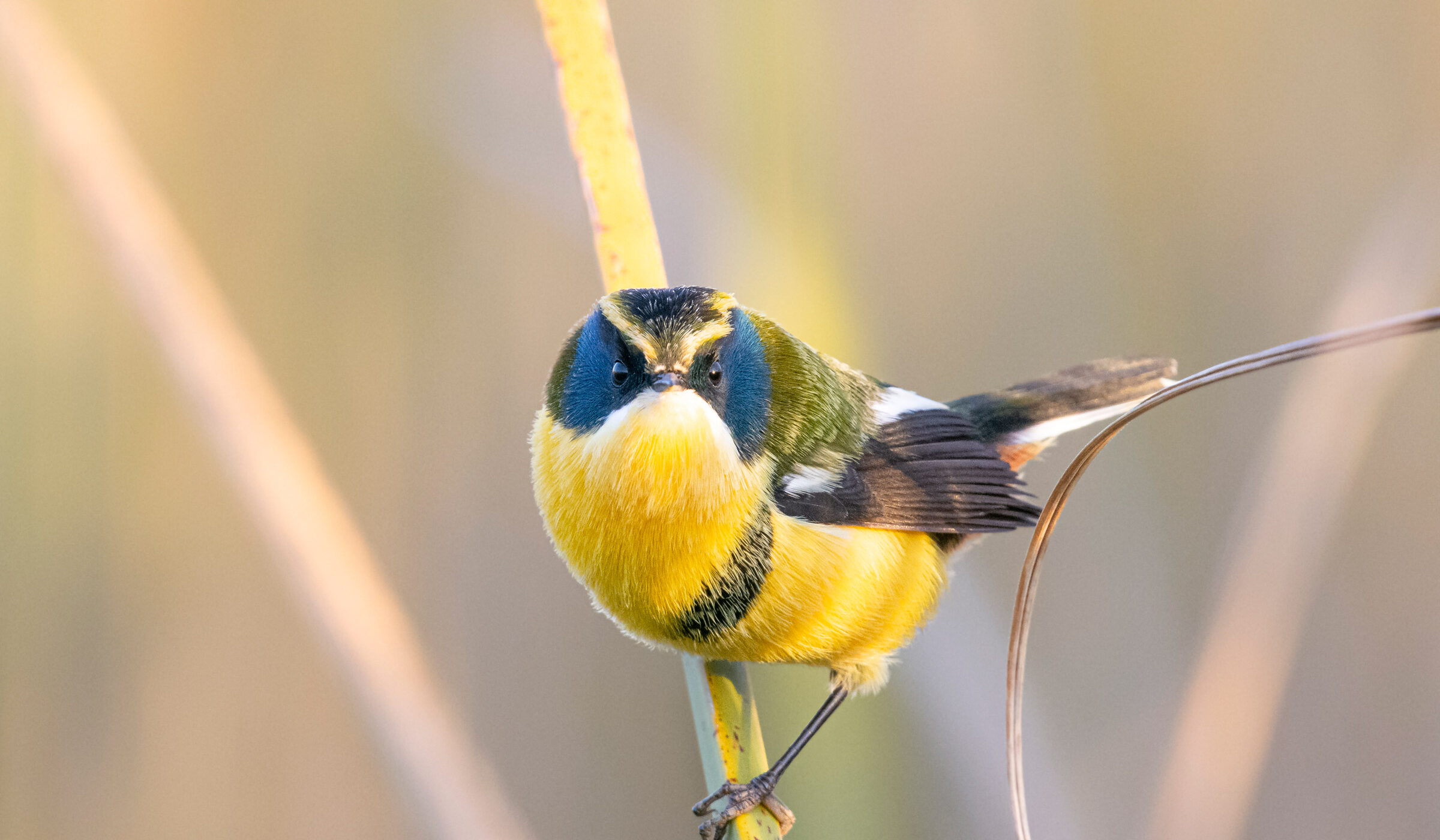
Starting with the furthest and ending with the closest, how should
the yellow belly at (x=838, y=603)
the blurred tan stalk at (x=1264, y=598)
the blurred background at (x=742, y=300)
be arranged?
the blurred background at (x=742, y=300)
the blurred tan stalk at (x=1264, y=598)
the yellow belly at (x=838, y=603)

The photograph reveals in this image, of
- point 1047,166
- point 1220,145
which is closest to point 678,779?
point 1047,166

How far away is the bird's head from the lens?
1.15m

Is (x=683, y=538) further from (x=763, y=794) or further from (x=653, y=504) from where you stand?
(x=763, y=794)

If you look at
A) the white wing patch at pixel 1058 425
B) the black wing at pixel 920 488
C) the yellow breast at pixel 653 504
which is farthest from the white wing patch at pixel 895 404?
the yellow breast at pixel 653 504

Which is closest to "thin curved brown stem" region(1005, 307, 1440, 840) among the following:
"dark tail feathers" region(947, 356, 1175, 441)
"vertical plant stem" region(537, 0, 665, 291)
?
"vertical plant stem" region(537, 0, 665, 291)

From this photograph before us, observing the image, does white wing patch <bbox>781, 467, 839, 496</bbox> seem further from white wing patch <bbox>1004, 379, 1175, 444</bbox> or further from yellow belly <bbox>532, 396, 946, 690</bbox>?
white wing patch <bbox>1004, 379, 1175, 444</bbox>

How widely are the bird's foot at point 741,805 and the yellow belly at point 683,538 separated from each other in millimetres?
169

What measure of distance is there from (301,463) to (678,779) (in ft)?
2.89

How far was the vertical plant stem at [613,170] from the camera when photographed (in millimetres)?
1200

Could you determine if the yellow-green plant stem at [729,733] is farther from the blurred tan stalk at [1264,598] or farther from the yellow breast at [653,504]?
the blurred tan stalk at [1264,598]

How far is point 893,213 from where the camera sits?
7.04 feet

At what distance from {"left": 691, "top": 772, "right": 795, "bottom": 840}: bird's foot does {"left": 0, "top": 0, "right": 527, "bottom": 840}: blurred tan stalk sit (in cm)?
28

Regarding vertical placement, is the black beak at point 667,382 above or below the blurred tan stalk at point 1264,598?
above

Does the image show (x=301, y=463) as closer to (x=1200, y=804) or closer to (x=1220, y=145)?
(x=1200, y=804)
